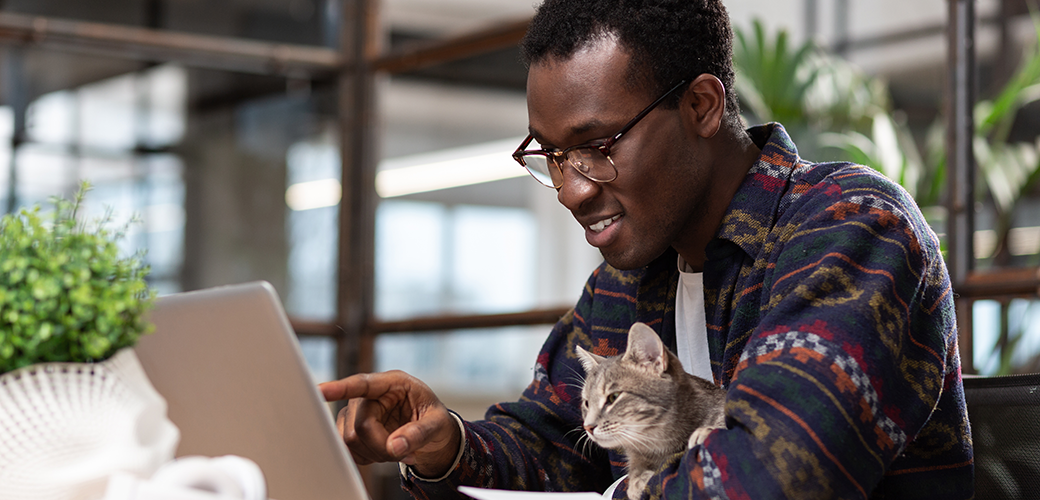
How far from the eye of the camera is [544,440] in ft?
4.51

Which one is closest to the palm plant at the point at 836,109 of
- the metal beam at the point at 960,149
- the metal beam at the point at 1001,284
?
the metal beam at the point at 960,149

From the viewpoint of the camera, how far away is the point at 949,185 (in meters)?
2.16

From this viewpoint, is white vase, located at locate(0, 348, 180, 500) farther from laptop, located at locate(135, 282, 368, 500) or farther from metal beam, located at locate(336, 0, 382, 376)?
metal beam, located at locate(336, 0, 382, 376)

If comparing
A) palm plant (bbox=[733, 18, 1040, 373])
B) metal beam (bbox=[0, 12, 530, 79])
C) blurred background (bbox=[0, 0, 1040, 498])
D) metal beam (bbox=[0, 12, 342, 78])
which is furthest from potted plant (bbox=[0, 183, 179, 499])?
metal beam (bbox=[0, 12, 342, 78])

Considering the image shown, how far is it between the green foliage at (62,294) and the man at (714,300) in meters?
0.41

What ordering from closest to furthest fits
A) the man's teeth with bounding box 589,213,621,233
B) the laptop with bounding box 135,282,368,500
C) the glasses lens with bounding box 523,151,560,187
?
the laptop with bounding box 135,282,368,500
the man's teeth with bounding box 589,213,621,233
the glasses lens with bounding box 523,151,560,187

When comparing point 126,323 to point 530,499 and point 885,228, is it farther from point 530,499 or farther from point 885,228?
point 885,228

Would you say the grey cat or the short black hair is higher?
the short black hair

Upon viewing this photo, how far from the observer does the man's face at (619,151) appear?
1.14 m

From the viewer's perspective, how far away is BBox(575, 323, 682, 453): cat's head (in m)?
1.10

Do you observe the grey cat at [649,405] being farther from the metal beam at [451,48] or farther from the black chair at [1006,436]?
the metal beam at [451,48]

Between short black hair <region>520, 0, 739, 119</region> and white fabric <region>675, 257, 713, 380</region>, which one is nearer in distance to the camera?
short black hair <region>520, 0, 739, 119</region>

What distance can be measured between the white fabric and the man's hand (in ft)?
1.12

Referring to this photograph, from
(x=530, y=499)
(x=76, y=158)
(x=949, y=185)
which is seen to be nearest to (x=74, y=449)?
(x=530, y=499)
